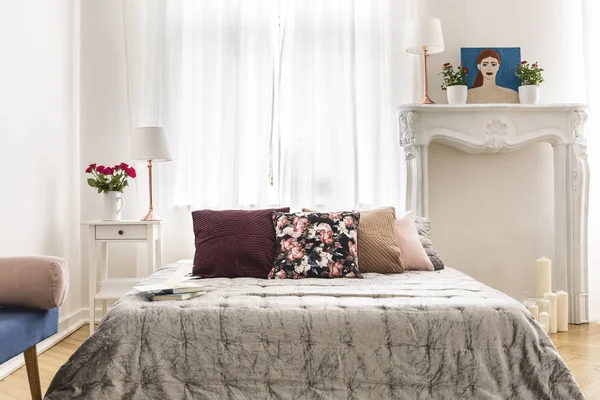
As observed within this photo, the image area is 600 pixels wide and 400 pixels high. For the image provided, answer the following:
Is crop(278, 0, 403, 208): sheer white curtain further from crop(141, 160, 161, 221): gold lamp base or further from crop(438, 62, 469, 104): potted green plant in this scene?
crop(141, 160, 161, 221): gold lamp base

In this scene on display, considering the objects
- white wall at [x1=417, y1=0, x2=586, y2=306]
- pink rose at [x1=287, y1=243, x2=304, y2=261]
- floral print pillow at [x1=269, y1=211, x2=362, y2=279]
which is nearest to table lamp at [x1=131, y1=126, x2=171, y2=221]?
floral print pillow at [x1=269, y1=211, x2=362, y2=279]

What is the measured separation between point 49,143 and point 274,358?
7.72 ft

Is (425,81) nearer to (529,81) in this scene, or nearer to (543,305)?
(529,81)

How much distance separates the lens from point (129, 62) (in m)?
4.48

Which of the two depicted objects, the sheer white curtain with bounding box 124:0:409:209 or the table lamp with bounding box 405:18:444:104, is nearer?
the table lamp with bounding box 405:18:444:104

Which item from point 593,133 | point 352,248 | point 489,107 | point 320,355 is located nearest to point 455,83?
point 489,107

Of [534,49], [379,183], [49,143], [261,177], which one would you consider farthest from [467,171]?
[49,143]

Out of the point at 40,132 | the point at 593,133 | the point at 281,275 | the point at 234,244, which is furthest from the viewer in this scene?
the point at 593,133

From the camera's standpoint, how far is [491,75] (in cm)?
446

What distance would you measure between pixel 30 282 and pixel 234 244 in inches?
46.2

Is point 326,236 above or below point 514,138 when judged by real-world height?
below

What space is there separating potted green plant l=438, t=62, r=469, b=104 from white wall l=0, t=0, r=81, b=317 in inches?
101

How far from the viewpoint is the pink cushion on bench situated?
2.31 meters

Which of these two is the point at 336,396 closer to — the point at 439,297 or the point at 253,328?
the point at 253,328
